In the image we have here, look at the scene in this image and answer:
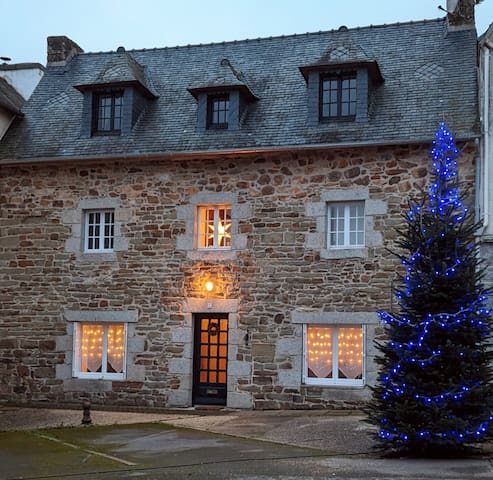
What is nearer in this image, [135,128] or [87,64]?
[135,128]

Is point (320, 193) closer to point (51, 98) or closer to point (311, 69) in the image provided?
point (311, 69)

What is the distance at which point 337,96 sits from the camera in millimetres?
15203

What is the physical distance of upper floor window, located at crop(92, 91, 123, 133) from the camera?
16.4 meters

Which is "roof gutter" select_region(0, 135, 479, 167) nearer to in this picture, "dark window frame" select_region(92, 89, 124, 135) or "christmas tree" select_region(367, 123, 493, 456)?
"dark window frame" select_region(92, 89, 124, 135)

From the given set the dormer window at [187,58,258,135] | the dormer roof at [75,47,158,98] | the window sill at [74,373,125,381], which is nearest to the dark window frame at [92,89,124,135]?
the dormer roof at [75,47,158,98]

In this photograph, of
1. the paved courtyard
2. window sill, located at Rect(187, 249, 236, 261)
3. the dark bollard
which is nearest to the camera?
the paved courtyard

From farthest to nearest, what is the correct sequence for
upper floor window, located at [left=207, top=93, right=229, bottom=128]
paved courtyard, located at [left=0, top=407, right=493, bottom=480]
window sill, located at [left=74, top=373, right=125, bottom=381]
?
upper floor window, located at [left=207, top=93, right=229, bottom=128] → window sill, located at [left=74, top=373, right=125, bottom=381] → paved courtyard, located at [left=0, top=407, right=493, bottom=480]

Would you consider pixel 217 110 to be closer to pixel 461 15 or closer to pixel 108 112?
pixel 108 112

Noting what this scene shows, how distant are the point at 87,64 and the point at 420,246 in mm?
11008

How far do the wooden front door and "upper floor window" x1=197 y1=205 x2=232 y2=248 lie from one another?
1.36 meters

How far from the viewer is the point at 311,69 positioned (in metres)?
15.1

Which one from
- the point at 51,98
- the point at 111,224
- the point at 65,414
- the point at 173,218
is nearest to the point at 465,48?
the point at 173,218

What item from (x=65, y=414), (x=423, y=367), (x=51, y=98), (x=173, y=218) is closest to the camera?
(x=423, y=367)

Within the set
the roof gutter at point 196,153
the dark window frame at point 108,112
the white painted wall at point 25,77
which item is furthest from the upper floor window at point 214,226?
the white painted wall at point 25,77
